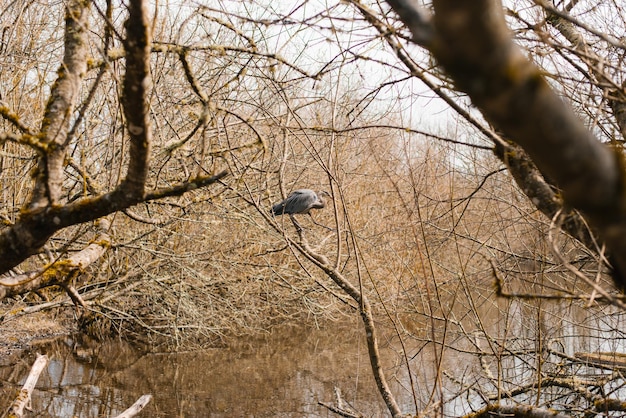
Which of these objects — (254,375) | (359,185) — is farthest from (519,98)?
(359,185)

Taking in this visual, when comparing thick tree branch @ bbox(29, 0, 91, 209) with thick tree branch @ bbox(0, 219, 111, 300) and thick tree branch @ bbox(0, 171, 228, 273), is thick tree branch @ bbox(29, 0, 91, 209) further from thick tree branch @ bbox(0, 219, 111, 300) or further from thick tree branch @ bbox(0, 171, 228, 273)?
thick tree branch @ bbox(0, 219, 111, 300)

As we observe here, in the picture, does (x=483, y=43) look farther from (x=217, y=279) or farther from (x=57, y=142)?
(x=217, y=279)

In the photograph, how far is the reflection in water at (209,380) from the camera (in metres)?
7.38

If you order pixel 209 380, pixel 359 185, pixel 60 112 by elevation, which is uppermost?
pixel 359 185

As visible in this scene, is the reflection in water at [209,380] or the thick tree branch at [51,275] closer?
the thick tree branch at [51,275]

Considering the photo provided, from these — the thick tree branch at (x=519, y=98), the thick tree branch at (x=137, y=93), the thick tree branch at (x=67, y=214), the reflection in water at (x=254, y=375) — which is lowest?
the thick tree branch at (x=519, y=98)

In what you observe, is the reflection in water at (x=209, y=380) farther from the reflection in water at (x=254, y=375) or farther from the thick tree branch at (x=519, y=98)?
the thick tree branch at (x=519, y=98)

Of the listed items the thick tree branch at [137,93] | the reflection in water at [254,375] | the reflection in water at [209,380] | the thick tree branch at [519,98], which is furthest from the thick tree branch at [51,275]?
the reflection in water at [209,380]

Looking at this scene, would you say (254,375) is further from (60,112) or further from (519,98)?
(519,98)

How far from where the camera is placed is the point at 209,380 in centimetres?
853

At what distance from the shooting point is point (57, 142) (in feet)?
6.07

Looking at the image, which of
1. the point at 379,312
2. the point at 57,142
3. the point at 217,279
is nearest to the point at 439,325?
the point at 379,312

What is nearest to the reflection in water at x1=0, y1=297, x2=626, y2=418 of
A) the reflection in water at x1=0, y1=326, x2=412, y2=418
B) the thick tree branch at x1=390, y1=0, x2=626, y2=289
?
the reflection in water at x1=0, y1=326, x2=412, y2=418

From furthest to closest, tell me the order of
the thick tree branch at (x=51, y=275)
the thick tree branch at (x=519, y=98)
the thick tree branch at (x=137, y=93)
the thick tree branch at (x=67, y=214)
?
the thick tree branch at (x=51, y=275), the thick tree branch at (x=67, y=214), the thick tree branch at (x=137, y=93), the thick tree branch at (x=519, y=98)
